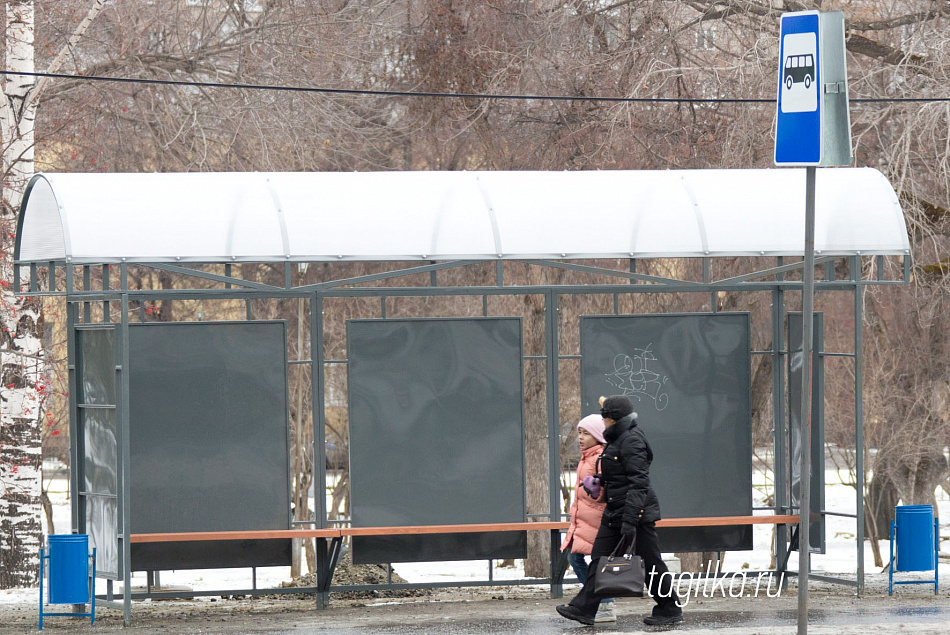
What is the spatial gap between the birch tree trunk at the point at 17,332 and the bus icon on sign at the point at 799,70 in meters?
8.92

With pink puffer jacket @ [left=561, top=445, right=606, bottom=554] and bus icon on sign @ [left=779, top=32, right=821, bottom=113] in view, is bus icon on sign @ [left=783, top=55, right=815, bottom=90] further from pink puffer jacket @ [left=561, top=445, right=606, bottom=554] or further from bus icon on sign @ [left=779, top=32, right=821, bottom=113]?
pink puffer jacket @ [left=561, top=445, right=606, bottom=554]

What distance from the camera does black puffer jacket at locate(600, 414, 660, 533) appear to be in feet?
25.3

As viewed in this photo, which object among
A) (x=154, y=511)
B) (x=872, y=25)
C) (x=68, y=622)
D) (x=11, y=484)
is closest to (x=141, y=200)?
(x=154, y=511)

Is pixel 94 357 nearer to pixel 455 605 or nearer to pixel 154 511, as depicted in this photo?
pixel 154 511

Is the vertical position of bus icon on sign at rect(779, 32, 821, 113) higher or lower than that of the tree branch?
lower

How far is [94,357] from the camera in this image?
8992 mm

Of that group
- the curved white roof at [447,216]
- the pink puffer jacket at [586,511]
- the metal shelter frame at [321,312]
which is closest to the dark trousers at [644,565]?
the pink puffer jacket at [586,511]

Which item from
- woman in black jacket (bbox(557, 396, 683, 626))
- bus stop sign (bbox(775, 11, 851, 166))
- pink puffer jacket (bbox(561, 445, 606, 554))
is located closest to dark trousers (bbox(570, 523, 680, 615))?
woman in black jacket (bbox(557, 396, 683, 626))

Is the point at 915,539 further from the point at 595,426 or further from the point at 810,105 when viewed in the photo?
the point at 810,105

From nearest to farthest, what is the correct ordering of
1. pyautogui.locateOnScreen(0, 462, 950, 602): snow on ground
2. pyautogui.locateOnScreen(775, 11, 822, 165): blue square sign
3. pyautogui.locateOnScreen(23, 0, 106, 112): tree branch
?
pyautogui.locateOnScreen(775, 11, 822, 165): blue square sign → pyautogui.locateOnScreen(23, 0, 106, 112): tree branch → pyautogui.locateOnScreen(0, 462, 950, 602): snow on ground

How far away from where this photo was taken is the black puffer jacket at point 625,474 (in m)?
7.70

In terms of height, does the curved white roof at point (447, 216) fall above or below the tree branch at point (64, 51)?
below

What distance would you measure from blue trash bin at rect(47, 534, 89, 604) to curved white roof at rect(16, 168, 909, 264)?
1.87 metres

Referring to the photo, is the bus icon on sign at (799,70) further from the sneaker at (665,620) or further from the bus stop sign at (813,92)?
the sneaker at (665,620)
